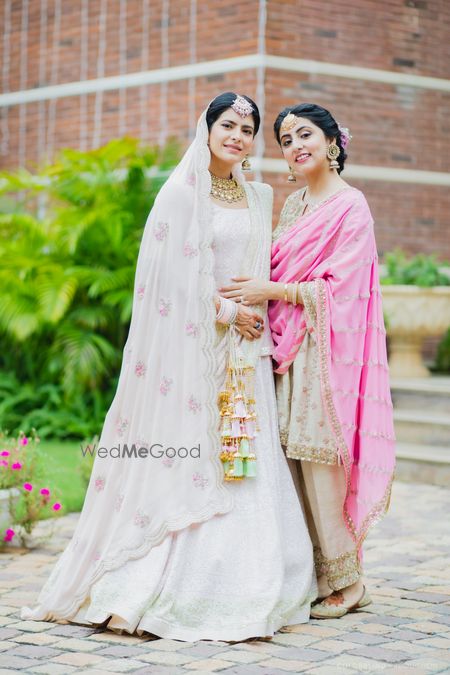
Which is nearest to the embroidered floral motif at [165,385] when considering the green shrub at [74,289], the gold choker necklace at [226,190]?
the gold choker necklace at [226,190]

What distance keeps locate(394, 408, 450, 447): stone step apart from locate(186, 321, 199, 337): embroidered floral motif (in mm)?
4077

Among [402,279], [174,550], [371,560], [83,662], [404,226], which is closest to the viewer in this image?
[83,662]

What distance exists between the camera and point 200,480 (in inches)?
164

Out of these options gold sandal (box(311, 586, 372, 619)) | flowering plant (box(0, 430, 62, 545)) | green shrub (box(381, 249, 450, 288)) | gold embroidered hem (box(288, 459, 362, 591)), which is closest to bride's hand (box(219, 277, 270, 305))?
gold embroidered hem (box(288, 459, 362, 591))

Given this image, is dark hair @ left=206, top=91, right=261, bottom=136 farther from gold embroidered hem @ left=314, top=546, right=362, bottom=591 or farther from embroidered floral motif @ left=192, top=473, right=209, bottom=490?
gold embroidered hem @ left=314, top=546, right=362, bottom=591

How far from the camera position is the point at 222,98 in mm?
4348

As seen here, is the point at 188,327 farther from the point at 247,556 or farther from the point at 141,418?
the point at 247,556

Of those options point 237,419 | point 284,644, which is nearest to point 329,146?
point 237,419

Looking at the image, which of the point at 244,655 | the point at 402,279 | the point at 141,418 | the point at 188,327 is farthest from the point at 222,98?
the point at 402,279

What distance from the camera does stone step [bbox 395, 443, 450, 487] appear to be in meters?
7.54

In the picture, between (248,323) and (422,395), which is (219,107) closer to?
(248,323)

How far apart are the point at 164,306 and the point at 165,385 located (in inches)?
11.6

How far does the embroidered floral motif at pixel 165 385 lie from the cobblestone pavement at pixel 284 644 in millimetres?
888

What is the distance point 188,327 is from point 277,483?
68 cm
